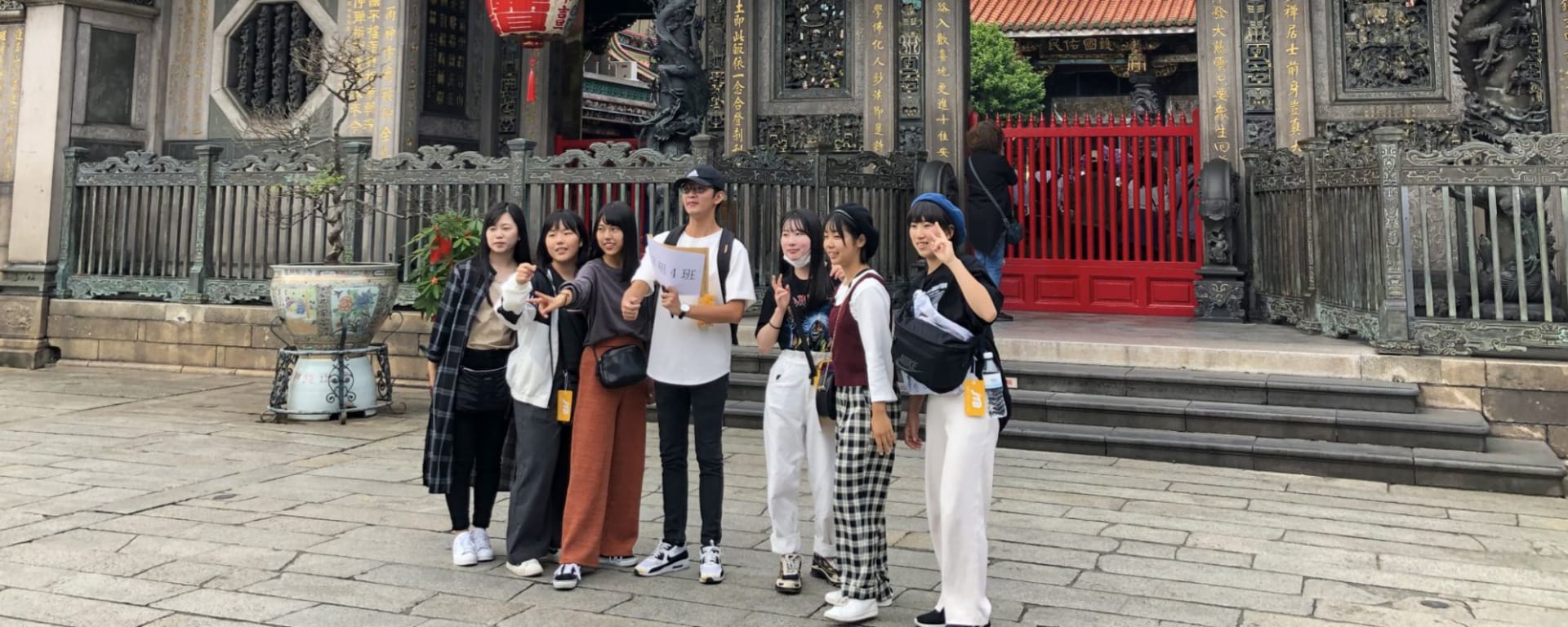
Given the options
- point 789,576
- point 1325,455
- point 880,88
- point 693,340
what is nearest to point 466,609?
point 789,576

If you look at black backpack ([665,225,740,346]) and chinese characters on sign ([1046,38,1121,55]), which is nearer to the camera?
black backpack ([665,225,740,346])

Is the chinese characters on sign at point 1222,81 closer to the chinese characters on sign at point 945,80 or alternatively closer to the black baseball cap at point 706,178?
the chinese characters on sign at point 945,80

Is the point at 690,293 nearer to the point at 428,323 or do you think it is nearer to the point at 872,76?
the point at 428,323

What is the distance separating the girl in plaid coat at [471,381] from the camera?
3.91 metres

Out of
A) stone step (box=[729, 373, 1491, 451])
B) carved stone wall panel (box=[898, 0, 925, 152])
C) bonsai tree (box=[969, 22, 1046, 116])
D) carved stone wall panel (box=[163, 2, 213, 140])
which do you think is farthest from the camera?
bonsai tree (box=[969, 22, 1046, 116])

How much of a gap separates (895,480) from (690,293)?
2192 millimetres

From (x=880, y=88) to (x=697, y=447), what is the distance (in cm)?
695

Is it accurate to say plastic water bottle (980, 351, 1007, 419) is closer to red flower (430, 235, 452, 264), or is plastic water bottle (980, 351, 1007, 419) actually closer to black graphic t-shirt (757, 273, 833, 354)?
black graphic t-shirt (757, 273, 833, 354)

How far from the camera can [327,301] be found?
7016mm

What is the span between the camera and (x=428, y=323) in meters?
8.45

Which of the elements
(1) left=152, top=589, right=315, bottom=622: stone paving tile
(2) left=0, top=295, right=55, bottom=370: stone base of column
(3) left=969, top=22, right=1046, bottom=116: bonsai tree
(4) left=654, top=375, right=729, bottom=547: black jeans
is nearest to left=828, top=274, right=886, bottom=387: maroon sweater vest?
(4) left=654, top=375, right=729, bottom=547: black jeans

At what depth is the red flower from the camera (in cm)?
661

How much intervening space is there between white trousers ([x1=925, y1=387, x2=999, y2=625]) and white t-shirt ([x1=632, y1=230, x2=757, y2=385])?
3.18 ft

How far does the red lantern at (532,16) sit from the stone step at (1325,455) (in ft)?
15.8
